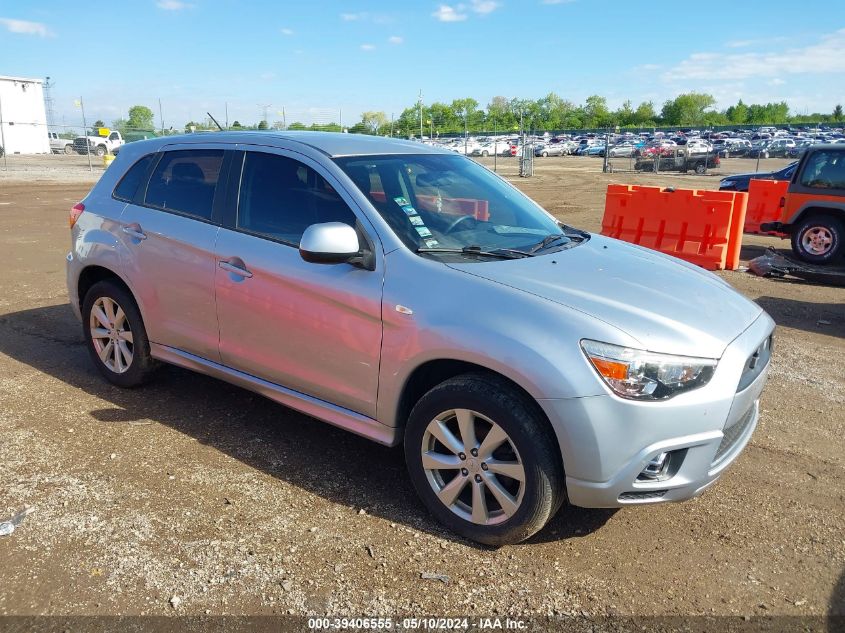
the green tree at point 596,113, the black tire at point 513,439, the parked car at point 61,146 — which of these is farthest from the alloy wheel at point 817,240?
the green tree at point 596,113

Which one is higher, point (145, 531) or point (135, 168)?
point (135, 168)

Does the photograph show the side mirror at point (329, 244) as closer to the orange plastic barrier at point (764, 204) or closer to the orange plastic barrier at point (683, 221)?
the orange plastic barrier at point (683, 221)

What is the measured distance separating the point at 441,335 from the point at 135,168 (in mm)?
3036

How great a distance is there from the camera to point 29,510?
11.5 ft

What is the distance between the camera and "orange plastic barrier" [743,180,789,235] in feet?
46.4

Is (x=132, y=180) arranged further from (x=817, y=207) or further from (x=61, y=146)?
(x=61, y=146)

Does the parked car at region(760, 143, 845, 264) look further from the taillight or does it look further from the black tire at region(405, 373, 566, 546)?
the taillight

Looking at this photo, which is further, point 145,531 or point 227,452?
point 227,452

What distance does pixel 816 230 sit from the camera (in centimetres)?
1073

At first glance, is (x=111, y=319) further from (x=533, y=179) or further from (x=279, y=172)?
(x=533, y=179)

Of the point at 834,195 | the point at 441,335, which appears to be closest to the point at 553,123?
the point at 834,195

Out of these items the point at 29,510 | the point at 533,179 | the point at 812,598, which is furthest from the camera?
the point at 533,179

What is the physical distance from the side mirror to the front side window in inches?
391

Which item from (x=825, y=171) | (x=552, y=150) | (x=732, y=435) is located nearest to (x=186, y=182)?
(x=732, y=435)
